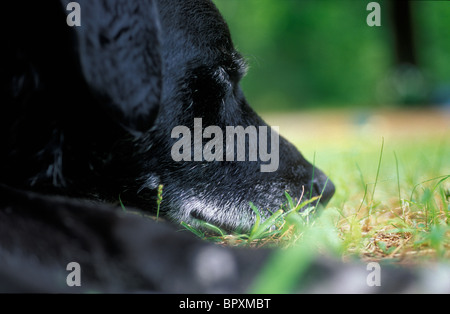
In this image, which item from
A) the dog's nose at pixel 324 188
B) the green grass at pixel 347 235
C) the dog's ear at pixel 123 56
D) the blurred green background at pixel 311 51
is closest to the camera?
the green grass at pixel 347 235

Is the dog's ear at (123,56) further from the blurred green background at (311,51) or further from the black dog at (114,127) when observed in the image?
the blurred green background at (311,51)

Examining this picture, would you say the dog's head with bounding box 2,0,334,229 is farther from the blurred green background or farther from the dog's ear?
the blurred green background

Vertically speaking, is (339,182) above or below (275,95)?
below

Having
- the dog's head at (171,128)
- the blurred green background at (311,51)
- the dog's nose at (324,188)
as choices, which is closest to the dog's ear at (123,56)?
the dog's head at (171,128)

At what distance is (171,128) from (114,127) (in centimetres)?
23

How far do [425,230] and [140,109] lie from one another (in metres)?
1.04

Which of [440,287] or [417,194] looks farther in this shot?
[417,194]

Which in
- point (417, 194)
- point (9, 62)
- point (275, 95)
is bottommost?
point (417, 194)

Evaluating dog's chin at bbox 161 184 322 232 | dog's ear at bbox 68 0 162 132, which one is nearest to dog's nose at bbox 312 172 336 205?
dog's chin at bbox 161 184 322 232

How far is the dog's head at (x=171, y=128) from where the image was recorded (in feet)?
5.15

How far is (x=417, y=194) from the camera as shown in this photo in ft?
6.91

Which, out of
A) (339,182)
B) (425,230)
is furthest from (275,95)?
(425,230)

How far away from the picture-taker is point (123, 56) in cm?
157
